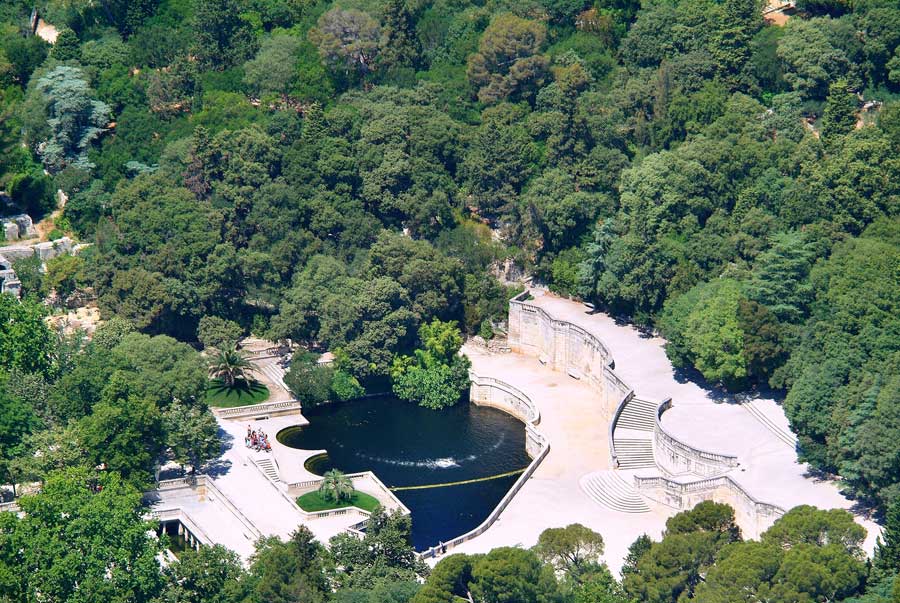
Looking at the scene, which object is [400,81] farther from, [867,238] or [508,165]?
[867,238]

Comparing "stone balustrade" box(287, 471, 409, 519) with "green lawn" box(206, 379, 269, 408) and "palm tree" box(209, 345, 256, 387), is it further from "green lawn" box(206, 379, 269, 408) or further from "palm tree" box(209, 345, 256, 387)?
"palm tree" box(209, 345, 256, 387)

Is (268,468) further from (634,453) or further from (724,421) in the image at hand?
(724,421)

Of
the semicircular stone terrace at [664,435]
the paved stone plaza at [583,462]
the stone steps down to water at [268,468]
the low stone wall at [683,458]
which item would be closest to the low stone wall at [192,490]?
the paved stone plaza at [583,462]

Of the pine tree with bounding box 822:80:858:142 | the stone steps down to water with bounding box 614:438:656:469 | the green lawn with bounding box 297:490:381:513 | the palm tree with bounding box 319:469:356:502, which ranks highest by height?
Result: the pine tree with bounding box 822:80:858:142

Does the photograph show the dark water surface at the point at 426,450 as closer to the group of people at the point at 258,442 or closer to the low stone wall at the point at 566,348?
the group of people at the point at 258,442

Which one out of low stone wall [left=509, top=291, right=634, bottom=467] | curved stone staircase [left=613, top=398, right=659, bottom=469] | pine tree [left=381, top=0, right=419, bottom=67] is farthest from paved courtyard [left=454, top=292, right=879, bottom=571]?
pine tree [left=381, top=0, right=419, bottom=67]

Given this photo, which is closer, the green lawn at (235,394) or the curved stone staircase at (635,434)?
the curved stone staircase at (635,434)
